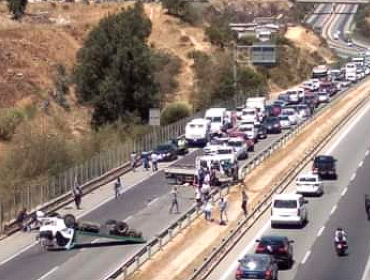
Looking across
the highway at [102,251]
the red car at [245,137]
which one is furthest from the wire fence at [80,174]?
the red car at [245,137]

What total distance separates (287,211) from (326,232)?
185 centimetres

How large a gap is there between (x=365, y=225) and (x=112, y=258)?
11.8m

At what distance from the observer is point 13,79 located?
92.4 m

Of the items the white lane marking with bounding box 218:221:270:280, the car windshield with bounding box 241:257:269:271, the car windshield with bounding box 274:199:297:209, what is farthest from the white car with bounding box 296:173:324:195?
the car windshield with bounding box 241:257:269:271

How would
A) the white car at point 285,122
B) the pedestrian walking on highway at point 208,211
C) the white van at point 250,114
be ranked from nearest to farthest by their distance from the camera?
1. the pedestrian walking on highway at point 208,211
2. the white van at point 250,114
3. the white car at point 285,122

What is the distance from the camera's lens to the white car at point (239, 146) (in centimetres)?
6340

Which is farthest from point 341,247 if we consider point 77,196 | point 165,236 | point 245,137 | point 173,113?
point 173,113

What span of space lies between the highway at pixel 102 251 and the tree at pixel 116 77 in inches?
1042

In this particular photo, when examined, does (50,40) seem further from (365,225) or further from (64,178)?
(365,225)

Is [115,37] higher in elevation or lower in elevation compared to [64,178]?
higher

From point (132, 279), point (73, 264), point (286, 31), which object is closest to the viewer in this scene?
point (132, 279)

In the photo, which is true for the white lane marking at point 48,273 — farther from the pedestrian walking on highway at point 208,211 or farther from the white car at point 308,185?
the white car at point 308,185

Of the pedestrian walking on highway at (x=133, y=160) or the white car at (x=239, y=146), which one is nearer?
the pedestrian walking on highway at (x=133, y=160)

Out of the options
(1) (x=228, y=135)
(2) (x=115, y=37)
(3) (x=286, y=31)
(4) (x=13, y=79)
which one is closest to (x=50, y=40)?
(4) (x=13, y=79)
